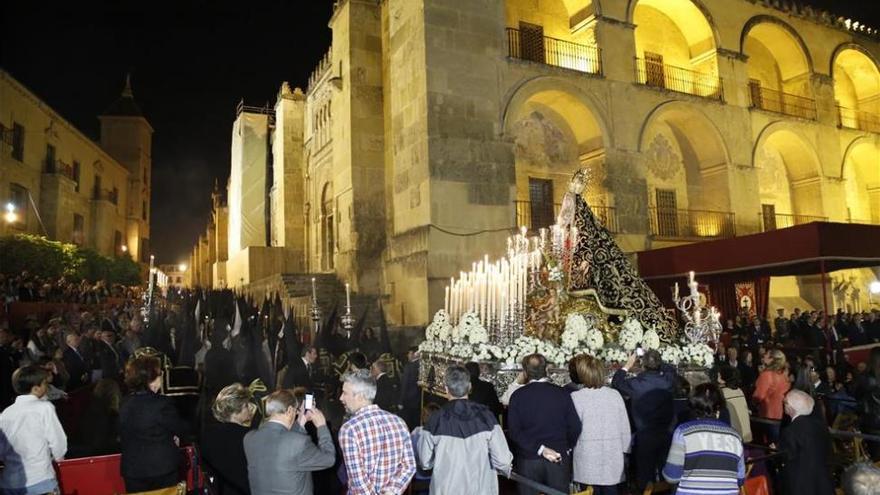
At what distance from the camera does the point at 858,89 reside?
25.0 m

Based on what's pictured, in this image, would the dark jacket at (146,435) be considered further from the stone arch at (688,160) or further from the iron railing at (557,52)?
the stone arch at (688,160)

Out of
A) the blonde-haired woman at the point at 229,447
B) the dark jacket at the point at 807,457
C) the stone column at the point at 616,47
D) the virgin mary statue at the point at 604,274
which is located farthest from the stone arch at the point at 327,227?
the dark jacket at the point at 807,457

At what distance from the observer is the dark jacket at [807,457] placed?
4113mm

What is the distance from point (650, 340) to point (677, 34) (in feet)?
58.2

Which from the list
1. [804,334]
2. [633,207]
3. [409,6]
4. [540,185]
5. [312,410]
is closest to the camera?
[312,410]

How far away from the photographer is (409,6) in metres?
16.1

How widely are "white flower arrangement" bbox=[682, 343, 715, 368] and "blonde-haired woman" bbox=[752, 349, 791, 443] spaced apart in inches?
23.5

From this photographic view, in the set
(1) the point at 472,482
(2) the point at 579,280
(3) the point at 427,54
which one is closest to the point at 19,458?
(1) the point at 472,482

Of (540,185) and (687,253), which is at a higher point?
(540,185)

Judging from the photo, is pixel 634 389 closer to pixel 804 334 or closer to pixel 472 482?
pixel 472 482

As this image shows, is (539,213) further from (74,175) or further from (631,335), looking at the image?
(74,175)

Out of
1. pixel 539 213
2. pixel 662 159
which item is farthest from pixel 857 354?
pixel 662 159

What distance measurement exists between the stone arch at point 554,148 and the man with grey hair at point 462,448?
1359cm

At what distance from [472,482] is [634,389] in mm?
2059
